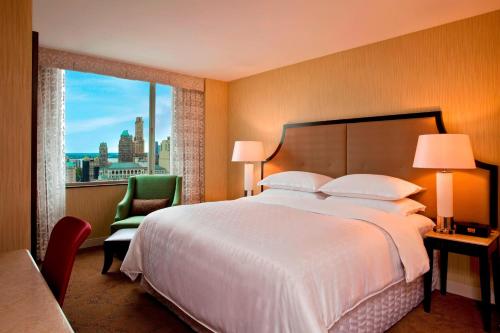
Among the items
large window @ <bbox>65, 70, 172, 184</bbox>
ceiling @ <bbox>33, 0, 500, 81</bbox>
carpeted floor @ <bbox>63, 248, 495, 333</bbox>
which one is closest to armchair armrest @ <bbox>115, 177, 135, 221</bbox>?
large window @ <bbox>65, 70, 172, 184</bbox>

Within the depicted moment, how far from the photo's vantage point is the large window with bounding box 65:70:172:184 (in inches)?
164

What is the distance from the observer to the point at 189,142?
4773 millimetres

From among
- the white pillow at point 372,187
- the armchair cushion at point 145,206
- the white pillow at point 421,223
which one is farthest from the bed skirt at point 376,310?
the armchair cushion at point 145,206

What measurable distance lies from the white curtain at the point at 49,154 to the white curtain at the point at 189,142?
1.46 metres

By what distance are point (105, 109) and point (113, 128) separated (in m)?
0.29

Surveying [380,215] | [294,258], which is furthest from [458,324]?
[294,258]

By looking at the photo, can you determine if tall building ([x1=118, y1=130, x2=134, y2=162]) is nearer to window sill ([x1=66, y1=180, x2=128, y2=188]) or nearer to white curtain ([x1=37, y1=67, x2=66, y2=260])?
window sill ([x1=66, y1=180, x2=128, y2=188])

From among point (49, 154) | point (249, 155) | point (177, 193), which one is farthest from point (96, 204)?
point (249, 155)

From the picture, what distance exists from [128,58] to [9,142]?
8.58 feet

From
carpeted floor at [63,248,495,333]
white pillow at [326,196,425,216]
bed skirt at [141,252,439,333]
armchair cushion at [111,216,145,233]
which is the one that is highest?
white pillow at [326,196,425,216]

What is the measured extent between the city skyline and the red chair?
2.96m

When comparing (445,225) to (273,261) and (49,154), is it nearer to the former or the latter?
(273,261)

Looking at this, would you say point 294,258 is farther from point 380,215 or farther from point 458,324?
point 458,324

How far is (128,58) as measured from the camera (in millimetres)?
3945
